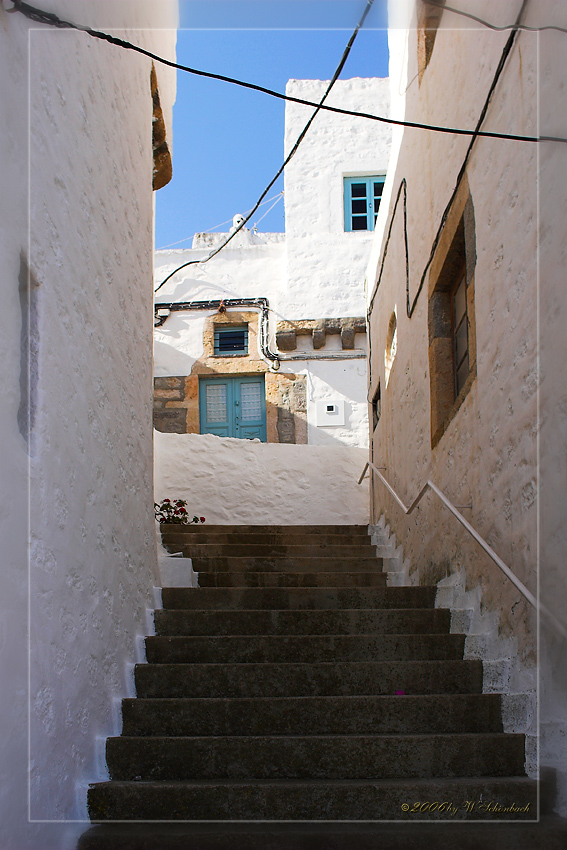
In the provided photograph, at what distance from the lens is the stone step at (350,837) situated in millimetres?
2732

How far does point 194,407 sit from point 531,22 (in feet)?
28.6

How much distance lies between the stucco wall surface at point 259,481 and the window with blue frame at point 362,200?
3.96 meters

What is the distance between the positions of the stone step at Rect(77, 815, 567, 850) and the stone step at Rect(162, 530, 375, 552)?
3.47 m

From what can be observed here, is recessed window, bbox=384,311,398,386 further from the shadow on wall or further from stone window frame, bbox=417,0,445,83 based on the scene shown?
the shadow on wall

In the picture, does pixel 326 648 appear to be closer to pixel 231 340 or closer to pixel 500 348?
pixel 500 348

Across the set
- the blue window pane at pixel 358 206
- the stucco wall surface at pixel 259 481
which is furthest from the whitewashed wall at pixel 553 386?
the blue window pane at pixel 358 206

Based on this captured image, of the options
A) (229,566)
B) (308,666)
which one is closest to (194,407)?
(229,566)

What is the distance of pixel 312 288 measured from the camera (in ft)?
38.7

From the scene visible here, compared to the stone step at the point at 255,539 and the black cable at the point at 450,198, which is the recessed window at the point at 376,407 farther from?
the stone step at the point at 255,539


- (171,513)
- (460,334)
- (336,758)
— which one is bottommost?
(336,758)

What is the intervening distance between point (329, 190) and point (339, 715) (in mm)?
9740

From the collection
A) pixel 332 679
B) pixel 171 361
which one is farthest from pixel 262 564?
pixel 171 361

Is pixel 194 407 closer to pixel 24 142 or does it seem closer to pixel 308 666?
pixel 308 666

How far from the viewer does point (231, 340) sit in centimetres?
1203
